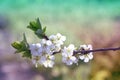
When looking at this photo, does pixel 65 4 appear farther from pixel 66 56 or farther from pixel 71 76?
pixel 66 56

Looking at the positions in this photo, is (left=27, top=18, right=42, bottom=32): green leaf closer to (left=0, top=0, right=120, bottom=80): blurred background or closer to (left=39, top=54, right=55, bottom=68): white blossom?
(left=39, top=54, right=55, bottom=68): white blossom

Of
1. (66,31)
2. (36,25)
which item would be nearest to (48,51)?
(36,25)

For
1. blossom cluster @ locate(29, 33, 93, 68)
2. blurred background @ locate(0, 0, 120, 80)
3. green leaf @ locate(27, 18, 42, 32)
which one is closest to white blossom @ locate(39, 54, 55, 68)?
blossom cluster @ locate(29, 33, 93, 68)

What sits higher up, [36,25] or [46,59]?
[36,25]

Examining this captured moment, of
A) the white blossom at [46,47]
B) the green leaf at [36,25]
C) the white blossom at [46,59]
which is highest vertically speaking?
the green leaf at [36,25]

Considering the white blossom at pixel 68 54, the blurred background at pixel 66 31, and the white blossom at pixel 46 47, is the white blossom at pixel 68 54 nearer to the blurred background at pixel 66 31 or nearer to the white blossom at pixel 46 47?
the white blossom at pixel 46 47

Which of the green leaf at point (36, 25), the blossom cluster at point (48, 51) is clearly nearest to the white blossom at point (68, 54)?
the blossom cluster at point (48, 51)

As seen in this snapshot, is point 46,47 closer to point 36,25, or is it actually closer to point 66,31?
point 36,25

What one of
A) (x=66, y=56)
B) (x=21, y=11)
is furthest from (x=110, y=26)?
(x=66, y=56)

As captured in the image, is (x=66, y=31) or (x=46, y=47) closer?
(x=46, y=47)
